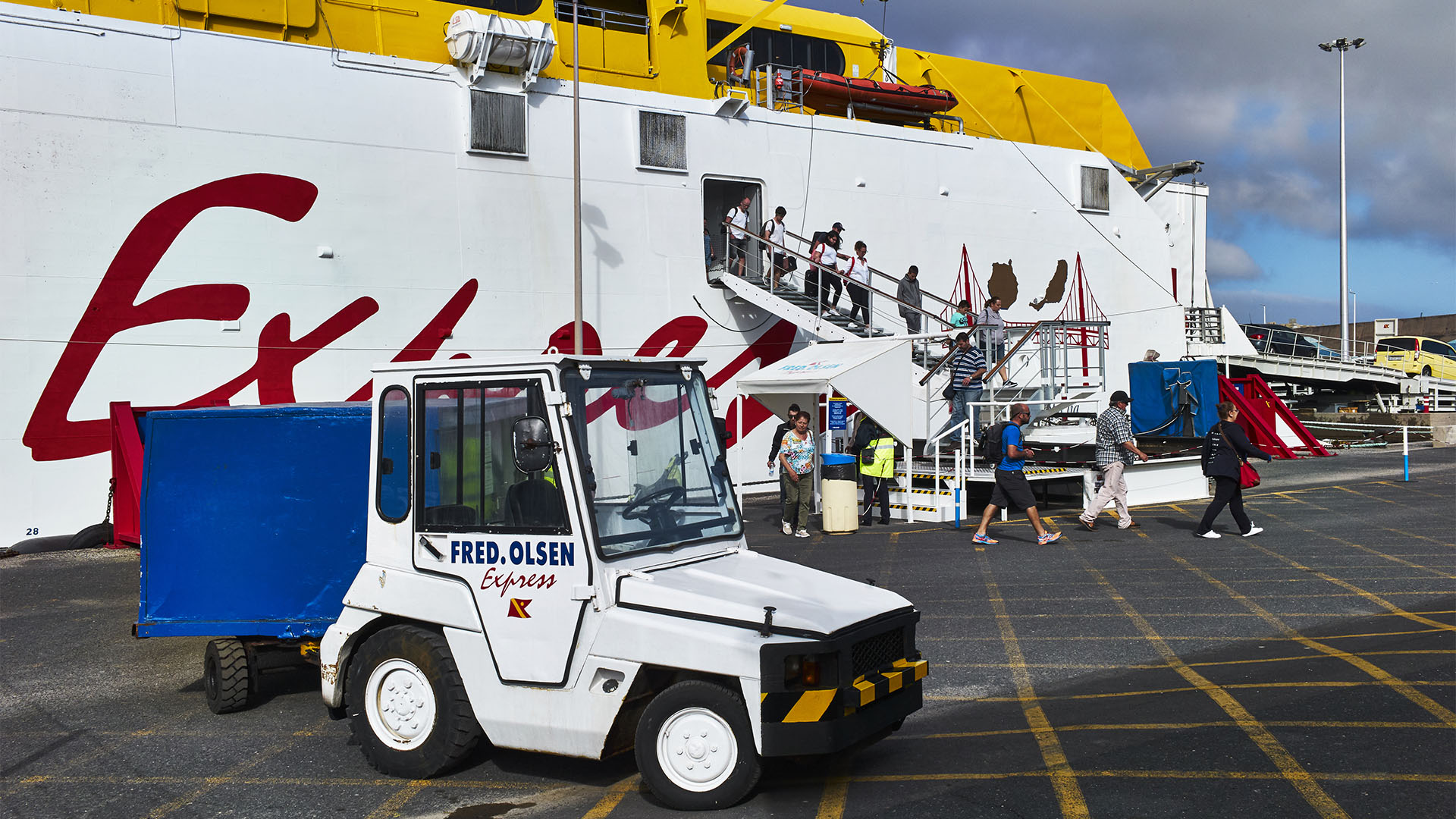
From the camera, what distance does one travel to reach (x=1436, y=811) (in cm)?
476

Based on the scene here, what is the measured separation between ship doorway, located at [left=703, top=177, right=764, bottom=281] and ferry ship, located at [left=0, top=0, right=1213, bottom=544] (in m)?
0.06

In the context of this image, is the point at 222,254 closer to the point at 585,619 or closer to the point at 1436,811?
the point at 585,619

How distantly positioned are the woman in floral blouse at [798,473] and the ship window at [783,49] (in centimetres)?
1023

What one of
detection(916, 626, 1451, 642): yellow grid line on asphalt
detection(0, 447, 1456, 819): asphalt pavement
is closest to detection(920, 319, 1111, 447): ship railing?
detection(0, 447, 1456, 819): asphalt pavement

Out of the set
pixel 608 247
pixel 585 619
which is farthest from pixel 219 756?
pixel 608 247

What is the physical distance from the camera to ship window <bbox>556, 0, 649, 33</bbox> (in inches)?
767

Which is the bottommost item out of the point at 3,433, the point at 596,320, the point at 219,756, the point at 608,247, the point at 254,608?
the point at 219,756

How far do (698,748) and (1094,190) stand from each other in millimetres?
23123

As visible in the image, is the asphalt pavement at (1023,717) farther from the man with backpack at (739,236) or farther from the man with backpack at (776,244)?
the man with backpack at (739,236)

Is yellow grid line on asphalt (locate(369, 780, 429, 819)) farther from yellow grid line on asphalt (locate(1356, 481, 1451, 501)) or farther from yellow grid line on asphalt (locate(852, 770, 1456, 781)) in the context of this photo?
yellow grid line on asphalt (locate(1356, 481, 1451, 501))

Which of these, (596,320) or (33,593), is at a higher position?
(596,320)

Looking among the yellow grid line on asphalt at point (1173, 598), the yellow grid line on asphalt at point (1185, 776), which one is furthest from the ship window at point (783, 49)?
the yellow grid line on asphalt at point (1185, 776)

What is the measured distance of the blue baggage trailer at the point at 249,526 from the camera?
7051mm

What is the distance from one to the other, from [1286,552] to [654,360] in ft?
30.3
